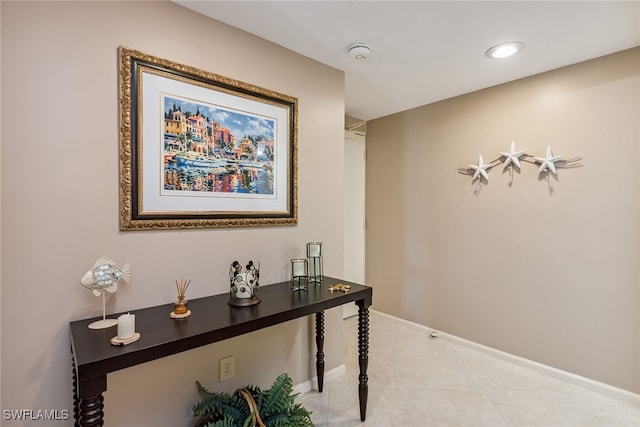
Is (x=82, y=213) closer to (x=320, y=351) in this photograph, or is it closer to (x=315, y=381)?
(x=320, y=351)

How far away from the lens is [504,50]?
1.98 metres

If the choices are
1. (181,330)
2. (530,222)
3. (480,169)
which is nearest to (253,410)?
(181,330)


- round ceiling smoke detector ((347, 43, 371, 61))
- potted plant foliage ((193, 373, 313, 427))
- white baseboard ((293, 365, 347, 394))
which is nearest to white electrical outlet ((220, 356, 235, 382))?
potted plant foliage ((193, 373, 313, 427))

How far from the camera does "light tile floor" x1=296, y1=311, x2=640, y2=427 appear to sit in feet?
5.98

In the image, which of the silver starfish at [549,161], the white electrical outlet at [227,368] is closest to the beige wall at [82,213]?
the white electrical outlet at [227,368]

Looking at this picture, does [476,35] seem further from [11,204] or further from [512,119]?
[11,204]

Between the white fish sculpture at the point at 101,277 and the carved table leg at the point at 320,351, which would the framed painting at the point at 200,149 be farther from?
the carved table leg at the point at 320,351

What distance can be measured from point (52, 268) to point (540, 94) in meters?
3.17

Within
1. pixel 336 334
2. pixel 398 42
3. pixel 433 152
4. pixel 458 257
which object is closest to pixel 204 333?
pixel 336 334

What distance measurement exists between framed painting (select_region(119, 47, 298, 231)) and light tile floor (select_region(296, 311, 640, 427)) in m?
1.23

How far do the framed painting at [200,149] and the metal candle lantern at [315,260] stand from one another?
0.67 feet

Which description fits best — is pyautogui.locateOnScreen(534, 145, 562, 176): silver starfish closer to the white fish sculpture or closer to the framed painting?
the framed painting

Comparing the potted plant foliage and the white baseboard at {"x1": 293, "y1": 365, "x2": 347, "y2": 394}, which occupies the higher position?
the potted plant foliage

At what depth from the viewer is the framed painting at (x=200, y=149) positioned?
4.63 feet
